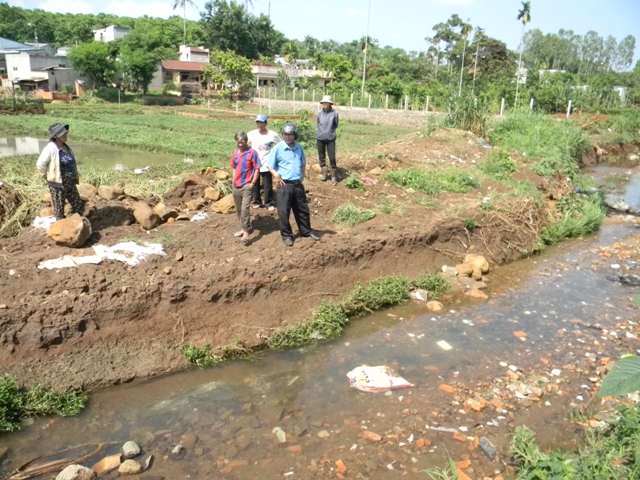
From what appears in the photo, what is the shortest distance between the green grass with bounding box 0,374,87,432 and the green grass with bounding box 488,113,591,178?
11687 millimetres

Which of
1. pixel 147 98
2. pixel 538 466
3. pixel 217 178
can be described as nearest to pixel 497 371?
pixel 538 466

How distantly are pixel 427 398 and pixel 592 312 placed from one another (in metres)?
3.47

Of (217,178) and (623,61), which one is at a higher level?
(623,61)

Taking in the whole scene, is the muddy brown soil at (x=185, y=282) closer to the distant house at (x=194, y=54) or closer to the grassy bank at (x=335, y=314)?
the grassy bank at (x=335, y=314)

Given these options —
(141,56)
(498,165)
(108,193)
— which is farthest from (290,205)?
(141,56)

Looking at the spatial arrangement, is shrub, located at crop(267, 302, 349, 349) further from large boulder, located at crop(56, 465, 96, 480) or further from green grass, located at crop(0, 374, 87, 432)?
large boulder, located at crop(56, 465, 96, 480)

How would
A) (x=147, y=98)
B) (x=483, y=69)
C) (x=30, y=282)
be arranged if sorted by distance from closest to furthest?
(x=30, y=282) < (x=147, y=98) < (x=483, y=69)

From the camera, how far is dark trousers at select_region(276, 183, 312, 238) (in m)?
6.72

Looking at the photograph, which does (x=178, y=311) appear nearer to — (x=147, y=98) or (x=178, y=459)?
(x=178, y=459)

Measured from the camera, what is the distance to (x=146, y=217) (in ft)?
22.6

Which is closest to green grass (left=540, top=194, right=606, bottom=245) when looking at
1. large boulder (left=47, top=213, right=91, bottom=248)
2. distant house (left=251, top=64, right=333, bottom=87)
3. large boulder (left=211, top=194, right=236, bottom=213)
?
large boulder (left=211, top=194, right=236, bottom=213)

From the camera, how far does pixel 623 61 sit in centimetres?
9750

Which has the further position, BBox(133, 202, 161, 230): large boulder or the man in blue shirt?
BBox(133, 202, 161, 230): large boulder

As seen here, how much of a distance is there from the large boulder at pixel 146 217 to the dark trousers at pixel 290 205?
1.78 m
